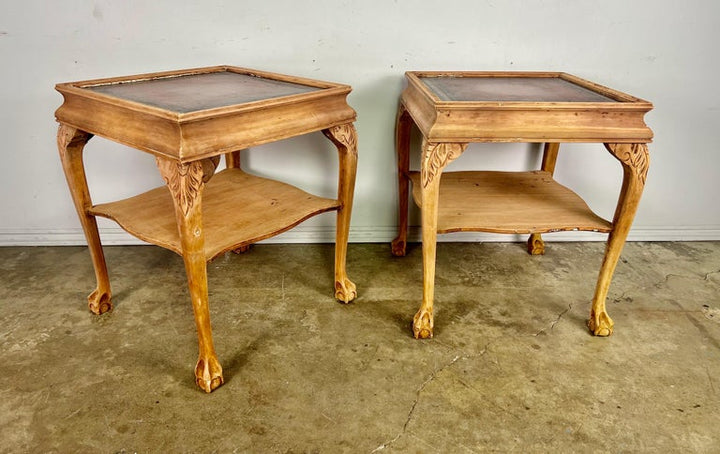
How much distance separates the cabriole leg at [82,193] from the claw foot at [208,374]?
0.66 m

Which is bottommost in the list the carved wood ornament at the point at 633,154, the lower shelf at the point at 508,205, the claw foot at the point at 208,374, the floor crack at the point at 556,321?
the floor crack at the point at 556,321

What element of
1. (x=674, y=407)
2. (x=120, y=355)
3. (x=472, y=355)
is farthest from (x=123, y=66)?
(x=674, y=407)

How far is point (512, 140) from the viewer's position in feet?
6.07

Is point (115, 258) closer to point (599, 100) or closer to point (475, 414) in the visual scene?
point (475, 414)

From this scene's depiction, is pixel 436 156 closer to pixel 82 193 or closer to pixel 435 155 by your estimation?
pixel 435 155

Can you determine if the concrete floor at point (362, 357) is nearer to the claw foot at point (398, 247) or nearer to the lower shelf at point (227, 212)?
the claw foot at point (398, 247)

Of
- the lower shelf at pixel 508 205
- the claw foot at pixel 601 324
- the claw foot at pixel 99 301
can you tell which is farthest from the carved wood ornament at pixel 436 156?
the claw foot at pixel 99 301

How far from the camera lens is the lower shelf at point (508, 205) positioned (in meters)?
2.04

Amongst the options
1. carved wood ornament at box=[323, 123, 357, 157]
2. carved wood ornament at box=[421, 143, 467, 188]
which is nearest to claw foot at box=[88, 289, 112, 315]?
carved wood ornament at box=[323, 123, 357, 157]

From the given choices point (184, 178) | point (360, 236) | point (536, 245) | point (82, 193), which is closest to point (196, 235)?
point (184, 178)

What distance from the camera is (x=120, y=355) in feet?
6.46

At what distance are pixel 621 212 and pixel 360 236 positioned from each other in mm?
1309

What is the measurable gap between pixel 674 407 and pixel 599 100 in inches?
41.7

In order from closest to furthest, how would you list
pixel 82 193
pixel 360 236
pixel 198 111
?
pixel 198 111 < pixel 82 193 < pixel 360 236
